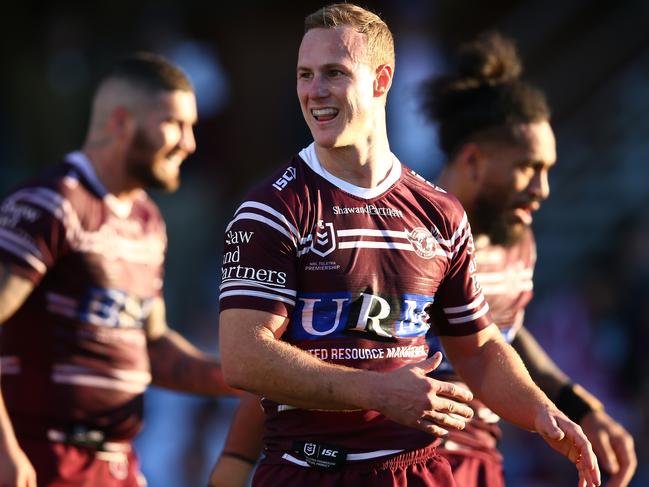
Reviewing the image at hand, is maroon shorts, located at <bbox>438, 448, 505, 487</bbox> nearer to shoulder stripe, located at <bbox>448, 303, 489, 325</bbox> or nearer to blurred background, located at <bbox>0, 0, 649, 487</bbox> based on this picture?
shoulder stripe, located at <bbox>448, 303, 489, 325</bbox>

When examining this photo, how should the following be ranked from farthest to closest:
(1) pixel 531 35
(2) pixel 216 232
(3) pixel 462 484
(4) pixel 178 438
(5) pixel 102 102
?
(2) pixel 216 232 → (1) pixel 531 35 → (4) pixel 178 438 → (5) pixel 102 102 → (3) pixel 462 484

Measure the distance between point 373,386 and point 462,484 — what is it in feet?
5.09

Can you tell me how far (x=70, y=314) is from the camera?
5.89 m

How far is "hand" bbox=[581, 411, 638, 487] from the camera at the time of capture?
555 centimetres

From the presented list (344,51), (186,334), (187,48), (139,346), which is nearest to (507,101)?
(344,51)

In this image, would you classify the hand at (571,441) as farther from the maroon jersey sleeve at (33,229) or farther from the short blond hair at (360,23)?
the maroon jersey sleeve at (33,229)

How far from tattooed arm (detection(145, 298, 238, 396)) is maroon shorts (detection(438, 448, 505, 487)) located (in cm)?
137

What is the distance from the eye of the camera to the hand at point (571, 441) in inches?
173

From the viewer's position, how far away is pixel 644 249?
33.2 ft

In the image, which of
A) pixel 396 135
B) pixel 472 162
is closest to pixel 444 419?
pixel 472 162

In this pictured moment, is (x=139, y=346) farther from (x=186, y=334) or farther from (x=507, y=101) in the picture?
(x=186, y=334)

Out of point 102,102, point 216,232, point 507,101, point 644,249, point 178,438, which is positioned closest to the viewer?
point 507,101

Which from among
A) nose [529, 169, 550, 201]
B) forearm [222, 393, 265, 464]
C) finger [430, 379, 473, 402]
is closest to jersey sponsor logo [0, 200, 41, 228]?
forearm [222, 393, 265, 464]

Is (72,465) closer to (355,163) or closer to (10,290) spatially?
(10,290)
